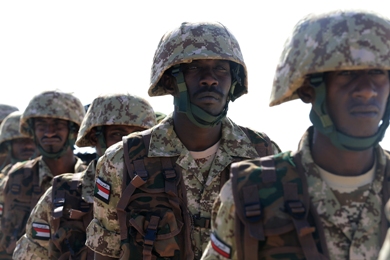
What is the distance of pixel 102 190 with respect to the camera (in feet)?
20.7

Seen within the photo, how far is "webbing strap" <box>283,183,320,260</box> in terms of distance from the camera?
13.2ft

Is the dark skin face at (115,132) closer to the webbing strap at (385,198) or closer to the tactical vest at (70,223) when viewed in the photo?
the tactical vest at (70,223)

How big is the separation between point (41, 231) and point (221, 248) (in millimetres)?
4618

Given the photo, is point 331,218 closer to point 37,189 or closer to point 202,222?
point 202,222

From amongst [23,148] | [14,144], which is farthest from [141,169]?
[14,144]

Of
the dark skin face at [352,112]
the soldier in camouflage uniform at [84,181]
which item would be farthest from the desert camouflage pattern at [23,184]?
the dark skin face at [352,112]

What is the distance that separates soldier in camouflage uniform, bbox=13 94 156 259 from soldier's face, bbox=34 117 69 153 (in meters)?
0.82

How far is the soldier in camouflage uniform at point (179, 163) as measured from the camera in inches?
239

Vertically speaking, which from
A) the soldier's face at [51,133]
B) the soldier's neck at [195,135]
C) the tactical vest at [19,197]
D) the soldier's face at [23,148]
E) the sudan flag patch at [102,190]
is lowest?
the soldier's face at [23,148]

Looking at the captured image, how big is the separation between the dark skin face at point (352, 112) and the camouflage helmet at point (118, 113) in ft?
14.1

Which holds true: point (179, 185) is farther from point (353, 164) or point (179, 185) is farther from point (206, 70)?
point (353, 164)

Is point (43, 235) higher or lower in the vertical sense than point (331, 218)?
lower

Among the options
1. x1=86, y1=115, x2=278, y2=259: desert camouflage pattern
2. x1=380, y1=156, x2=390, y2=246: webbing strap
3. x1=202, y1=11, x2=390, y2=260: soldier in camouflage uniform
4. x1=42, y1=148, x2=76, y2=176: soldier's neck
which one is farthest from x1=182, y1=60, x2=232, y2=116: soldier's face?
x1=42, y1=148, x2=76, y2=176: soldier's neck

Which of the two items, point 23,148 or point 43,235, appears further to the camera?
point 23,148
